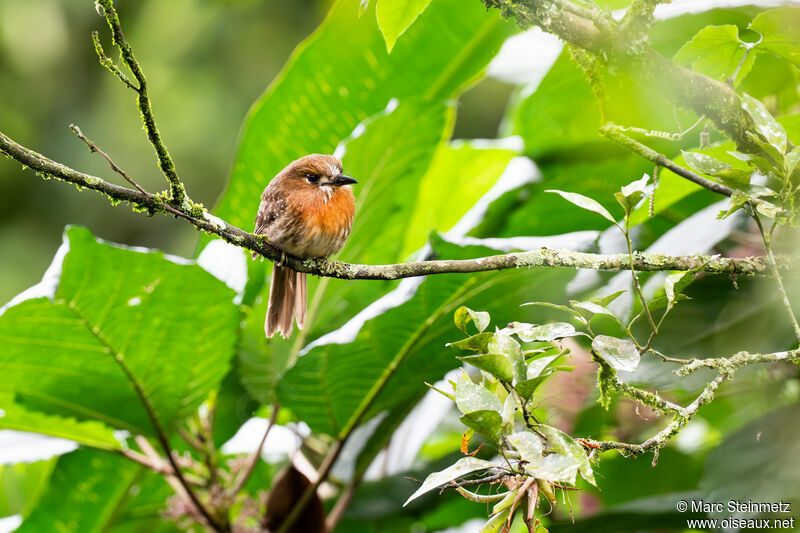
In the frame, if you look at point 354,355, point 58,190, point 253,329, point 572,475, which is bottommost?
point 572,475

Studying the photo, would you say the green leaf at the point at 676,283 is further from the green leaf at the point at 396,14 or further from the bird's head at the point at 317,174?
the bird's head at the point at 317,174

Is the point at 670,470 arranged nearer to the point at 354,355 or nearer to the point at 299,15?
the point at 354,355

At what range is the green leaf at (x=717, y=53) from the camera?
1076mm

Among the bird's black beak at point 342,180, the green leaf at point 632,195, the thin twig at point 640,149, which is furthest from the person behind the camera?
the bird's black beak at point 342,180

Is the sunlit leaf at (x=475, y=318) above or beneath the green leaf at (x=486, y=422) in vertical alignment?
above

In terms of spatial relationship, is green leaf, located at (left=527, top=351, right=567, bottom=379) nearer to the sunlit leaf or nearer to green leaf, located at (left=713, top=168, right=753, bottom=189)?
the sunlit leaf

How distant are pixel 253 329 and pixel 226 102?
603 cm

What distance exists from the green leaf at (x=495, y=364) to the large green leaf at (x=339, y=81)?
100 cm

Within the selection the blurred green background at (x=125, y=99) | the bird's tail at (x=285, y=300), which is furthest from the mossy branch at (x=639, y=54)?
the blurred green background at (x=125, y=99)

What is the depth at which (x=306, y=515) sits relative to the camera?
1592 mm

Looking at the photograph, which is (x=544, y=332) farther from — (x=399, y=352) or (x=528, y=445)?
(x=399, y=352)

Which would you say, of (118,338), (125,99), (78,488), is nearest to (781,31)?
(118,338)

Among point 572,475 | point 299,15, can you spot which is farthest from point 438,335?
point 299,15

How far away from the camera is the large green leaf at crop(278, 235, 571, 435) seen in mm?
1363
